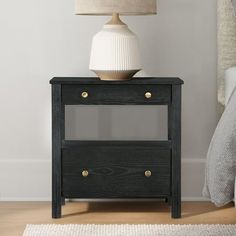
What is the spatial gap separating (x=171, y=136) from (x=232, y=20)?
0.66 metres

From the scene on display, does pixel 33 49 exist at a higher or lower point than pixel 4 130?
higher

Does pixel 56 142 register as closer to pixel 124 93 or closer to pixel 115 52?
pixel 124 93

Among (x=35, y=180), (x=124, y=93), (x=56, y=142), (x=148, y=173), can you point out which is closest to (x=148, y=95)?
(x=124, y=93)

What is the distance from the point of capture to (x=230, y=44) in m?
3.38

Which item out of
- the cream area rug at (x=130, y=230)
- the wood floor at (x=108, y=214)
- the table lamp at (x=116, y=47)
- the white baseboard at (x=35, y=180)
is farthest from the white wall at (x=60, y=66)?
the cream area rug at (x=130, y=230)

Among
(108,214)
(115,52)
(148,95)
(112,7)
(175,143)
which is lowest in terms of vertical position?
(108,214)

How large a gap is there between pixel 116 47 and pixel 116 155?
47 cm

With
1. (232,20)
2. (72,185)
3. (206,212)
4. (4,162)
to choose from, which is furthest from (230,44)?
(4,162)

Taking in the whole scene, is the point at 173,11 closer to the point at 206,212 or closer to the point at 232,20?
the point at 232,20

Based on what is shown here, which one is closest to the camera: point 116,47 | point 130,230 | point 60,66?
point 130,230

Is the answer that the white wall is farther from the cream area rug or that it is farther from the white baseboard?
the cream area rug

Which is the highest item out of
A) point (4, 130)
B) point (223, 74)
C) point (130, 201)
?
point (223, 74)

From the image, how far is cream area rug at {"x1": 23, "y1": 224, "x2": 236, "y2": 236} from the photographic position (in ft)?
9.53

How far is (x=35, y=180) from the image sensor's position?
3.54m
